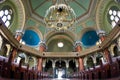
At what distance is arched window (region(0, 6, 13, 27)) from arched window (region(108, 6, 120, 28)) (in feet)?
33.2

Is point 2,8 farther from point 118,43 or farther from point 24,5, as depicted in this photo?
point 118,43

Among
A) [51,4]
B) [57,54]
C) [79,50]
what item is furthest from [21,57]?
[51,4]

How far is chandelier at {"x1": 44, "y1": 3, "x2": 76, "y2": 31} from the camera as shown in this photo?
1366 cm

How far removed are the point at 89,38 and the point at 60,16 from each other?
6.25 m

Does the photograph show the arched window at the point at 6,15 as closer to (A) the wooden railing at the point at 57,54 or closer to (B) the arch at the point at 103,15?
(A) the wooden railing at the point at 57,54

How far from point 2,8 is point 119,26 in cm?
1070

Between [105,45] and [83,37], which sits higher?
[83,37]

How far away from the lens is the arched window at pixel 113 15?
655 inches

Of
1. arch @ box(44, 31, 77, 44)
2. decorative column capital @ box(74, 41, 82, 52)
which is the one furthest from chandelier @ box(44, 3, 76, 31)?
arch @ box(44, 31, 77, 44)

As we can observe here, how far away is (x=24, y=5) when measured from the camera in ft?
57.0

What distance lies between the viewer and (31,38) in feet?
62.4

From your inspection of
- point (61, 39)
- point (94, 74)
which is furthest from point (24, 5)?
point (94, 74)

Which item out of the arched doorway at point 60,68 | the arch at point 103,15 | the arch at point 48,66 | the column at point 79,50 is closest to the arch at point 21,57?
the arch at point 48,66

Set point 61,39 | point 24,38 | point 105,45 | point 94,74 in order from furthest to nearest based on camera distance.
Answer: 1. point 61,39
2. point 24,38
3. point 105,45
4. point 94,74
